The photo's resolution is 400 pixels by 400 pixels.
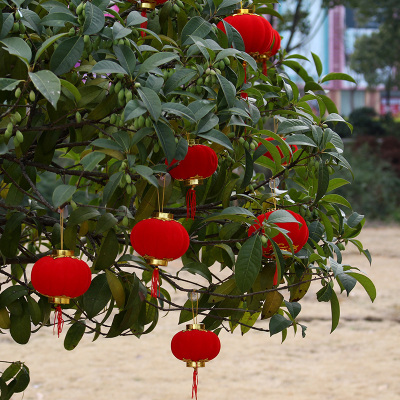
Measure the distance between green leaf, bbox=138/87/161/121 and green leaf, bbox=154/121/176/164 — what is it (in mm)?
31

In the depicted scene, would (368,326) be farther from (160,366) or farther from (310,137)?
(310,137)

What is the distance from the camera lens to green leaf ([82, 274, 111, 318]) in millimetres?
1447

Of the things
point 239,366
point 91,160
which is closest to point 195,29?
point 91,160

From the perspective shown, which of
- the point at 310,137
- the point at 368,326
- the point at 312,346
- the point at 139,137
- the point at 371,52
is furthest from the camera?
the point at 371,52

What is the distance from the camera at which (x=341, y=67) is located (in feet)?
68.2

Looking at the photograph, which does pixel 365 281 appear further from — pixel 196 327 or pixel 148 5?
pixel 148 5

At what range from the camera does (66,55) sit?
1.14 metres

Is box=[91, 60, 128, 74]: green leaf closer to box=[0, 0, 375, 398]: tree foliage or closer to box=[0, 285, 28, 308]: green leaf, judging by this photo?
box=[0, 0, 375, 398]: tree foliage

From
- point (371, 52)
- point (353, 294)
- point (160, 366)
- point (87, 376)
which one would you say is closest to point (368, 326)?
point (353, 294)

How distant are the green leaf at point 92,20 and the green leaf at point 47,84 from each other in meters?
0.15

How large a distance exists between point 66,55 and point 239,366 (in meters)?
3.08

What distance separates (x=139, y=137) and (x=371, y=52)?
53.1 feet

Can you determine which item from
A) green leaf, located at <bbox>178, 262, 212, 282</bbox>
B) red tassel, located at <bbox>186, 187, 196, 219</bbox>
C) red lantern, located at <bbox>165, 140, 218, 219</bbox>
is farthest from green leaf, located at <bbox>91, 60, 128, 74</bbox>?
green leaf, located at <bbox>178, 262, 212, 282</bbox>

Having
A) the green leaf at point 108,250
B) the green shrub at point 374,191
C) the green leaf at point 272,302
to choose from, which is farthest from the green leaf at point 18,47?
the green shrub at point 374,191
